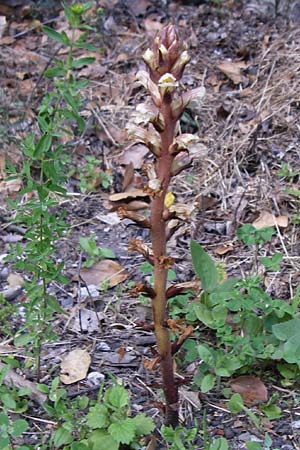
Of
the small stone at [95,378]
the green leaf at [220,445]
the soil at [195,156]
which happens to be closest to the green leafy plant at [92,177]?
the soil at [195,156]

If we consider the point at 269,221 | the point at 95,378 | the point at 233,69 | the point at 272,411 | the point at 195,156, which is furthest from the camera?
the point at 233,69

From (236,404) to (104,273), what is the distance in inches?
40.8

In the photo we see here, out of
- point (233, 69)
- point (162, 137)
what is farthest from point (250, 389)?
point (233, 69)

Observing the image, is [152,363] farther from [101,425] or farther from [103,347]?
[103,347]

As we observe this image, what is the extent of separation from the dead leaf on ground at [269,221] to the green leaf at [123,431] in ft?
4.58

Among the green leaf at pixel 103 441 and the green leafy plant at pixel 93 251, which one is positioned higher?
the green leafy plant at pixel 93 251

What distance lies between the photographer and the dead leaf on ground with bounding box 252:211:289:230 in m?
3.49

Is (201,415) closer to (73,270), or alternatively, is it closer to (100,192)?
(73,270)

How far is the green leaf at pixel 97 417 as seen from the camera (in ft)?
7.77

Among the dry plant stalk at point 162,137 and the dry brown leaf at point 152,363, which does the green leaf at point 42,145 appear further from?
the dry brown leaf at point 152,363

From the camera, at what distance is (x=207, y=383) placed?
100 inches

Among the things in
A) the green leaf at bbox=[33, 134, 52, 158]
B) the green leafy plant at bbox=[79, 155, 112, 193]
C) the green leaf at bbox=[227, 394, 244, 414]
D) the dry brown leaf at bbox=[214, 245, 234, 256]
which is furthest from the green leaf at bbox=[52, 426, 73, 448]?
the green leafy plant at bbox=[79, 155, 112, 193]

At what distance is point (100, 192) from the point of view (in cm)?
396

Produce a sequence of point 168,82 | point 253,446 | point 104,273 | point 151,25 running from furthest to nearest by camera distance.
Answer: point 151,25 → point 104,273 → point 253,446 → point 168,82
